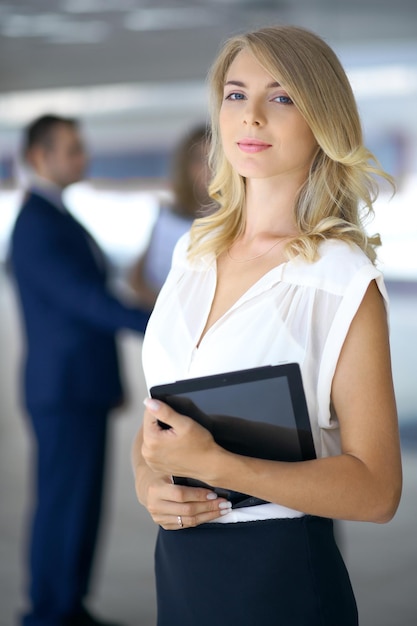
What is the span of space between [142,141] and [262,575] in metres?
7.12

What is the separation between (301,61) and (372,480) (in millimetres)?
649

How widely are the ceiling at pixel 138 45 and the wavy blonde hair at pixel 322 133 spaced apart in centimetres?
386

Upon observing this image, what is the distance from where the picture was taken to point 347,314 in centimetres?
139

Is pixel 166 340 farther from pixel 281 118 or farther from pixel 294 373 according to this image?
pixel 281 118

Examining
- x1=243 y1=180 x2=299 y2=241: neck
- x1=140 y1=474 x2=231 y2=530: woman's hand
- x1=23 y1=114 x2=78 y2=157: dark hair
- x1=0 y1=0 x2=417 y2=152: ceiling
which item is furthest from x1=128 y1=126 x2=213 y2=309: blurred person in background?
x1=140 y1=474 x2=231 y2=530: woman's hand

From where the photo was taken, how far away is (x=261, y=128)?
1512 millimetres

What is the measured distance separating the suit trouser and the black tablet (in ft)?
6.69

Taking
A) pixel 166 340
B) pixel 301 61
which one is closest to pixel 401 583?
pixel 166 340

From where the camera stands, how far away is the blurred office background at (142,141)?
401 centimetres

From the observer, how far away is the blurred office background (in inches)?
158

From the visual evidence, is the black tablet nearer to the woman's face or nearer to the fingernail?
the fingernail

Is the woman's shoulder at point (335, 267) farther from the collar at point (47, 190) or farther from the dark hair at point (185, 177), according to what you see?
the dark hair at point (185, 177)

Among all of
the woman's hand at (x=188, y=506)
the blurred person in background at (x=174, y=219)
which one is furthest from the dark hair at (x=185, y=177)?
the woman's hand at (x=188, y=506)

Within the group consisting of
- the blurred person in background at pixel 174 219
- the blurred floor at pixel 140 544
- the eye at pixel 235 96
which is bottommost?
the blurred floor at pixel 140 544
